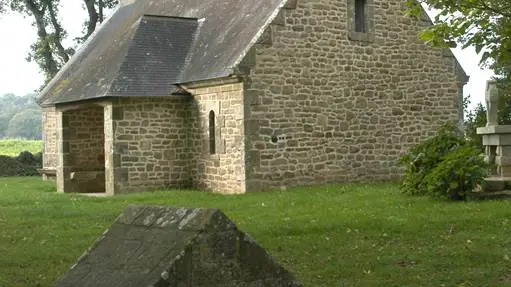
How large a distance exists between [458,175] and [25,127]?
350 ft

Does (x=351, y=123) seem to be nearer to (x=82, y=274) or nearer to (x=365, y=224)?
(x=365, y=224)

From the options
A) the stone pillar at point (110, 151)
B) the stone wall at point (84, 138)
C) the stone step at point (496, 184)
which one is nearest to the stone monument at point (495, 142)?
the stone step at point (496, 184)

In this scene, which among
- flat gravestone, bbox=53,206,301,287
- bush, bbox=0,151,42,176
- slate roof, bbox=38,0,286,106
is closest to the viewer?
flat gravestone, bbox=53,206,301,287

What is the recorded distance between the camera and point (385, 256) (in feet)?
33.5

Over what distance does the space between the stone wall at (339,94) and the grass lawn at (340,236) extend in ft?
7.93

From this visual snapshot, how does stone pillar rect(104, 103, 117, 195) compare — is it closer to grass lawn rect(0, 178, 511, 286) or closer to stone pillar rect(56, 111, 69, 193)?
grass lawn rect(0, 178, 511, 286)

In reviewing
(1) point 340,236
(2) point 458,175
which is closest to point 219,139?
(2) point 458,175

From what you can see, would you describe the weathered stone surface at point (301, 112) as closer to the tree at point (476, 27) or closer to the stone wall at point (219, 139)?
the stone wall at point (219, 139)

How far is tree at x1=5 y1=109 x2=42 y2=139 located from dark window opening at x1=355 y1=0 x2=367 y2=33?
93.5m

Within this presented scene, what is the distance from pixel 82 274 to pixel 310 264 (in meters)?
4.56

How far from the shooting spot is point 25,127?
376 ft

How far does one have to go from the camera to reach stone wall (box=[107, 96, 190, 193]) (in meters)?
21.0

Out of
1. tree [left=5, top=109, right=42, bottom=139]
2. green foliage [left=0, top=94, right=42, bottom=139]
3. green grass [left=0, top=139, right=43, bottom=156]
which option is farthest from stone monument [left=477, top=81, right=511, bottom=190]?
tree [left=5, top=109, right=42, bottom=139]

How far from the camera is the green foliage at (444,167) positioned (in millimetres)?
14750
